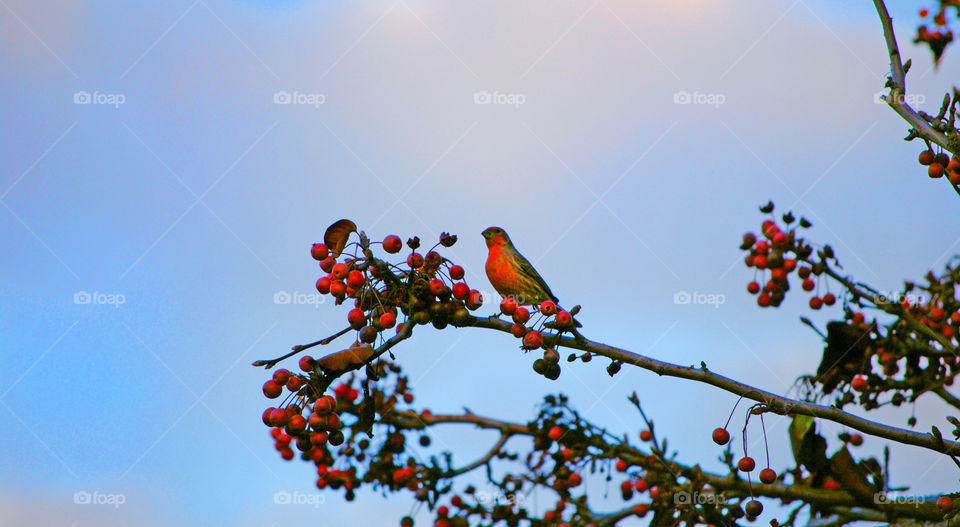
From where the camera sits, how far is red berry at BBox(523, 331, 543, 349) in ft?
9.85

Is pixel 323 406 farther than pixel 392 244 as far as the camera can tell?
No

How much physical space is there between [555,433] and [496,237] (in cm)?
173

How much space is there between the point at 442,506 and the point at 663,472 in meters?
1.67

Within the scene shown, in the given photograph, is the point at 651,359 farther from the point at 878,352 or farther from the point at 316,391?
the point at 878,352

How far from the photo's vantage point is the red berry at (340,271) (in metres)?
3.05

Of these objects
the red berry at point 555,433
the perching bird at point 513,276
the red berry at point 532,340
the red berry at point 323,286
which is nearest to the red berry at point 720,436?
the red berry at point 532,340

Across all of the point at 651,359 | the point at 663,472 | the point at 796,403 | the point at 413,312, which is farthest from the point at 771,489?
the point at 413,312

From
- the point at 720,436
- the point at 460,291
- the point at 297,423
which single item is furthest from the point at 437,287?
the point at 720,436

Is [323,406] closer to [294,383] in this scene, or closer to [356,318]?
[294,383]

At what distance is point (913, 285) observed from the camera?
5.59 metres

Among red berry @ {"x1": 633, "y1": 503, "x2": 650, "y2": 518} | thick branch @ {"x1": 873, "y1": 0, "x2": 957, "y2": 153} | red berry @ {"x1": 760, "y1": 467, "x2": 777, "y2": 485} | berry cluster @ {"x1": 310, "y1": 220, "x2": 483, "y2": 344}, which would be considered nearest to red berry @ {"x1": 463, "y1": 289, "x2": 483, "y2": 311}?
berry cluster @ {"x1": 310, "y1": 220, "x2": 483, "y2": 344}

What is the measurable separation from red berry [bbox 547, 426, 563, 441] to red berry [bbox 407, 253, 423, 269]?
2.58 m

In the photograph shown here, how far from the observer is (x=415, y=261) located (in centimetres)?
303

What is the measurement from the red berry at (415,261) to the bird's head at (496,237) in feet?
3.62
